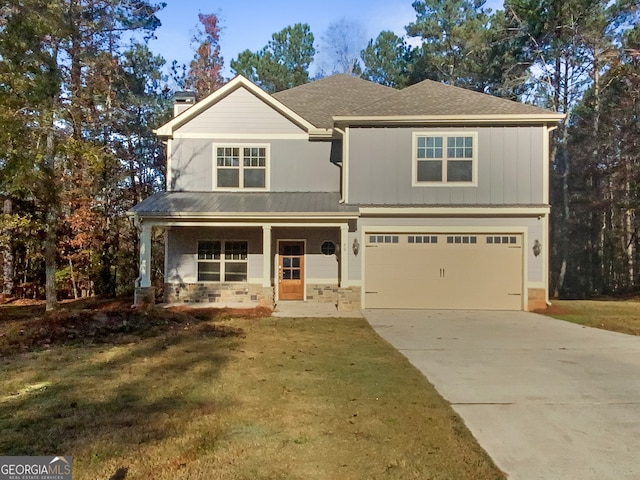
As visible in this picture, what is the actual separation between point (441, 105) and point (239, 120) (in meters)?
6.12

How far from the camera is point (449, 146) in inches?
527

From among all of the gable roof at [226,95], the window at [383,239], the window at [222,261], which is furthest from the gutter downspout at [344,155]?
the window at [222,261]

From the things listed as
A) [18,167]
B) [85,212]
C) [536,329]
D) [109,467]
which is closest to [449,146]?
[536,329]

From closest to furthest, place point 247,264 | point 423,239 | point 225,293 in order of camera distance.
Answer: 1. point 423,239
2. point 225,293
3. point 247,264

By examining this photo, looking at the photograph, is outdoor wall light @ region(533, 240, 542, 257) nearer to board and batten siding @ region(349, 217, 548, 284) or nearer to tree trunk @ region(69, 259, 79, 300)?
board and batten siding @ region(349, 217, 548, 284)

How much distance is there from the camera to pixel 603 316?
1234 cm

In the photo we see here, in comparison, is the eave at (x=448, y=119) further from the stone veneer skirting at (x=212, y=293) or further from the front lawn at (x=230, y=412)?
the front lawn at (x=230, y=412)

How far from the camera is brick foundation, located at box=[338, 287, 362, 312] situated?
42.8 feet

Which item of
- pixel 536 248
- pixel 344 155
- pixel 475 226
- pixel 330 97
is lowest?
pixel 536 248

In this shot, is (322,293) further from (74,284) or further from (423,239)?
(74,284)

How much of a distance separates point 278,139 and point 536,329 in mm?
9057

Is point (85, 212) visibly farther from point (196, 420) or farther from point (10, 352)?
point (196, 420)

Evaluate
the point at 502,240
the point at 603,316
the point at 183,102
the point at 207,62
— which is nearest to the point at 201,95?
the point at 207,62

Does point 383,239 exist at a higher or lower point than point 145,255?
higher
